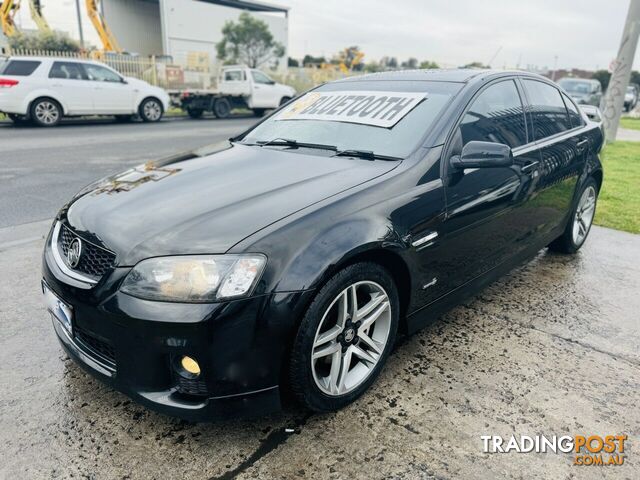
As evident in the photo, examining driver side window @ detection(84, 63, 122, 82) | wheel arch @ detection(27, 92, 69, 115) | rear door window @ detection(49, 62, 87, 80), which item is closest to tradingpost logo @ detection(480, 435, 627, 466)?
wheel arch @ detection(27, 92, 69, 115)

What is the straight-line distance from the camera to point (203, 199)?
2.36 meters

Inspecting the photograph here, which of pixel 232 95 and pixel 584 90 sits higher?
pixel 584 90

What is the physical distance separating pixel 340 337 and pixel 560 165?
2454mm

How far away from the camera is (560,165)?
3764 millimetres

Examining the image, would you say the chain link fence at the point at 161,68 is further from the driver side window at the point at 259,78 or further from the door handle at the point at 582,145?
the door handle at the point at 582,145

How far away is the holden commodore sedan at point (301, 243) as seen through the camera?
194 centimetres

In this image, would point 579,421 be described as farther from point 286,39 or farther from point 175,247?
point 286,39

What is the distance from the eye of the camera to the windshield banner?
2.99 meters

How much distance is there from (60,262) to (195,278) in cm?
82

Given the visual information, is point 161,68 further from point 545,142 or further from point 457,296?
point 457,296

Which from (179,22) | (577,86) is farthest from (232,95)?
(179,22)

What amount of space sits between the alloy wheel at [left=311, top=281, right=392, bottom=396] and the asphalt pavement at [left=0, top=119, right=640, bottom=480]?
172 mm

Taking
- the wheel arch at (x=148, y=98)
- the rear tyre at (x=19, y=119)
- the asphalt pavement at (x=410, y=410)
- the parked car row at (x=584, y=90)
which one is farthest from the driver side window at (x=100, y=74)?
the parked car row at (x=584, y=90)

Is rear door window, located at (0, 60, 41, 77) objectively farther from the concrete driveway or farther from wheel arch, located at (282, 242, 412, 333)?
wheel arch, located at (282, 242, 412, 333)
